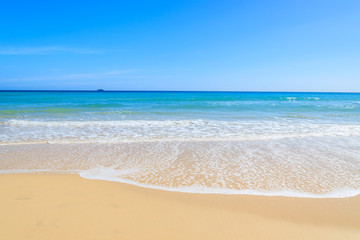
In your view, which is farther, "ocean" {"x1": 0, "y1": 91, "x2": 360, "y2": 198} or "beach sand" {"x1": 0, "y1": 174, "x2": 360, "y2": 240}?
"ocean" {"x1": 0, "y1": 91, "x2": 360, "y2": 198}

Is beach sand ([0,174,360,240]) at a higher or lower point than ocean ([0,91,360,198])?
lower

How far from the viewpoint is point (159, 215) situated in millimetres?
3205

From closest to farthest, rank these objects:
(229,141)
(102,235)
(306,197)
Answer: (102,235), (306,197), (229,141)

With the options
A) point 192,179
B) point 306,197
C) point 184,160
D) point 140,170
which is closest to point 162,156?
point 184,160

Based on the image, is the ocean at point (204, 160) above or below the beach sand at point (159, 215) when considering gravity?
above

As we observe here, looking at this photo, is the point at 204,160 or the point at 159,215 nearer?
the point at 159,215

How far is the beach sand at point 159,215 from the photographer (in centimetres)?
279

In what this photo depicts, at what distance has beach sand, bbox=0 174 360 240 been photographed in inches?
110

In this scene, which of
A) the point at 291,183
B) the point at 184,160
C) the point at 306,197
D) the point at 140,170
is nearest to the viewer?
the point at 306,197

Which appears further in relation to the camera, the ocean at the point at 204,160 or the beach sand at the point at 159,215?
the ocean at the point at 204,160

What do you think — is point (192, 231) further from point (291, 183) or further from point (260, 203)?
point (291, 183)

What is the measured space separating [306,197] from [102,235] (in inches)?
147

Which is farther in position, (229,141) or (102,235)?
(229,141)

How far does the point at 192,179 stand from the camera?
15.3 ft
